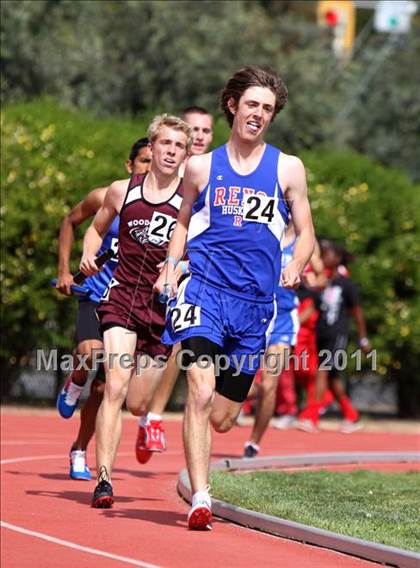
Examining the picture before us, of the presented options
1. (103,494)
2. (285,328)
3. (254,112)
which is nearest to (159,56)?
(285,328)

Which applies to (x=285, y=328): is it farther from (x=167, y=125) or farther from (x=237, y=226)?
(x=237, y=226)

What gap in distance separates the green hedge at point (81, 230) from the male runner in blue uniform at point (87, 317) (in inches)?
342

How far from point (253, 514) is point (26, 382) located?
13.8m

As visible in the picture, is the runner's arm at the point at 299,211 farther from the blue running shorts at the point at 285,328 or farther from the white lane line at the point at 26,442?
the white lane line at the point at 26,442

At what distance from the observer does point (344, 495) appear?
35.3 ft

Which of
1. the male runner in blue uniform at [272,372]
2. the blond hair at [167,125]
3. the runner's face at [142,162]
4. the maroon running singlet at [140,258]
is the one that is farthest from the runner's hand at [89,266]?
the male runner in blue uniform at [272,372]

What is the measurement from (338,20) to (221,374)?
27.0 meters

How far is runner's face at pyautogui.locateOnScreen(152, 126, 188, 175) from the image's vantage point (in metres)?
10.5

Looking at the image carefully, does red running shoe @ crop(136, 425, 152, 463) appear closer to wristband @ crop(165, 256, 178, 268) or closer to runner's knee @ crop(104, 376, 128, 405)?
runner's knee @ crop(104, 376, 128, 405)

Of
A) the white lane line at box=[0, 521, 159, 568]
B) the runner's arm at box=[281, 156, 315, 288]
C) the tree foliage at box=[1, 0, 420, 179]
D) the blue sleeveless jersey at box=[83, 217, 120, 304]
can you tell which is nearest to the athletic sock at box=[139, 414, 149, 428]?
the blue sleeveless jersey at box=[83, 217, 120, 304]

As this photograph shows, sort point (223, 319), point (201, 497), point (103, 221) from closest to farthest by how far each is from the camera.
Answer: point (201, 497) < point (223, 319) < point (103, 221)

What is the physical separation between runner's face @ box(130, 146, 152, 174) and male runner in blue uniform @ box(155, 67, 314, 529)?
237cm

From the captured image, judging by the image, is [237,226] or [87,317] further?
[87,317]

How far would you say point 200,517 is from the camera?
29.1 ft
